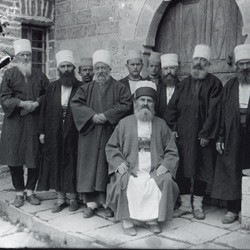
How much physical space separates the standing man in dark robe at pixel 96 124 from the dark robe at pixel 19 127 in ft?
2.48

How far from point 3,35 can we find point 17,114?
219 centimetres

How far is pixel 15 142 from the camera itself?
558 centimetres

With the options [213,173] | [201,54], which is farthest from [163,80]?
[213,173]

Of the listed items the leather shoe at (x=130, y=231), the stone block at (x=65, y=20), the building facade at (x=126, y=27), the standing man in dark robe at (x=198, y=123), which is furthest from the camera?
the stone block at (x=65, y=20)

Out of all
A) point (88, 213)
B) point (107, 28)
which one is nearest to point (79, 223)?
point (88, 213)

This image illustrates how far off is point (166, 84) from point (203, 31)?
113cm

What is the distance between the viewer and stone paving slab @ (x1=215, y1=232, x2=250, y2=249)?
4133 millimetres

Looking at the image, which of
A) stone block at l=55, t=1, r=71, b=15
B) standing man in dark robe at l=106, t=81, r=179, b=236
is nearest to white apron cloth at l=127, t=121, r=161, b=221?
standing man in dark robe at l=106, t=81, r=179, b=236

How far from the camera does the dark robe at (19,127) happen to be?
218 inches

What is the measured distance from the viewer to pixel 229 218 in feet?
15.7

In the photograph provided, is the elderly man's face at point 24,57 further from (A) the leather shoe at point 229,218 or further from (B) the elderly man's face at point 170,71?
(A) the leather shoe at point 229,218

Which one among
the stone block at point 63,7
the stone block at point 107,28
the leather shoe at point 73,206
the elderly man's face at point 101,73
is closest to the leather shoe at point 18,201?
the leather shoe at point 73,206

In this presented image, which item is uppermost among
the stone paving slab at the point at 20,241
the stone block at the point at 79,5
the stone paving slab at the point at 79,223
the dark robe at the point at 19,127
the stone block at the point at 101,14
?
the stone block at the point at 79,5

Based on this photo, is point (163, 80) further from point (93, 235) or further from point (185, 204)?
point (93, 235)
